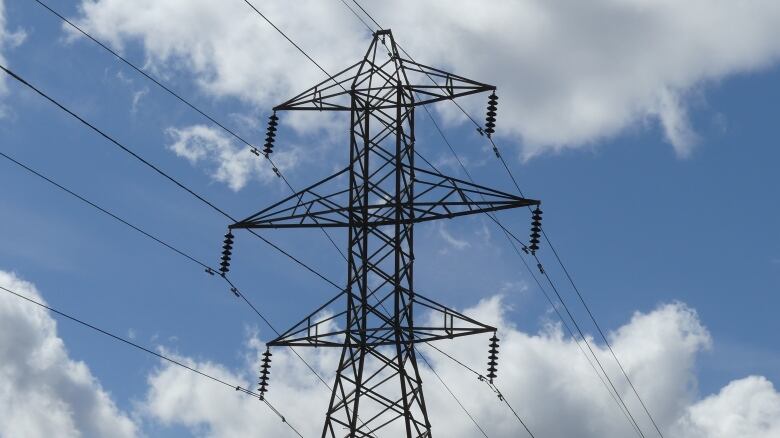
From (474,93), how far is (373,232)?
4.96 m

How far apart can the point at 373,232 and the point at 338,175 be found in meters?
1.85

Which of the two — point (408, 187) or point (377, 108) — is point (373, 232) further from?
point (377, 108)

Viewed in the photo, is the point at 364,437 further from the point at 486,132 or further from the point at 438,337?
the point at 486,132

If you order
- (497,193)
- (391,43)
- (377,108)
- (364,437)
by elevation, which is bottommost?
(364,437)

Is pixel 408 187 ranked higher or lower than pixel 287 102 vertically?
lower

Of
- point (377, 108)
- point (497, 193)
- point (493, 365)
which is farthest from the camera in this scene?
point (493, 365)

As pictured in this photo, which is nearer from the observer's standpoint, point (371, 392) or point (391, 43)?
point (371, 392)

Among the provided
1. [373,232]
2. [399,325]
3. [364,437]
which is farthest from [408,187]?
[364,437]

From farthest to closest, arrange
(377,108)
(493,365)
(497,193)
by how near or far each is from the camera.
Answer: (493,365) < (377,108) < (497,193)

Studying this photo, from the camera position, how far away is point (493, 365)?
36.6 meters

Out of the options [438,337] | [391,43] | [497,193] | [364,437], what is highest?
[391,43]

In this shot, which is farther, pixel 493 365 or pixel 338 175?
pixel 493 365

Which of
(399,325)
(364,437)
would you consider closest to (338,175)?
(399,325)

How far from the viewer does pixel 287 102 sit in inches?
1372
